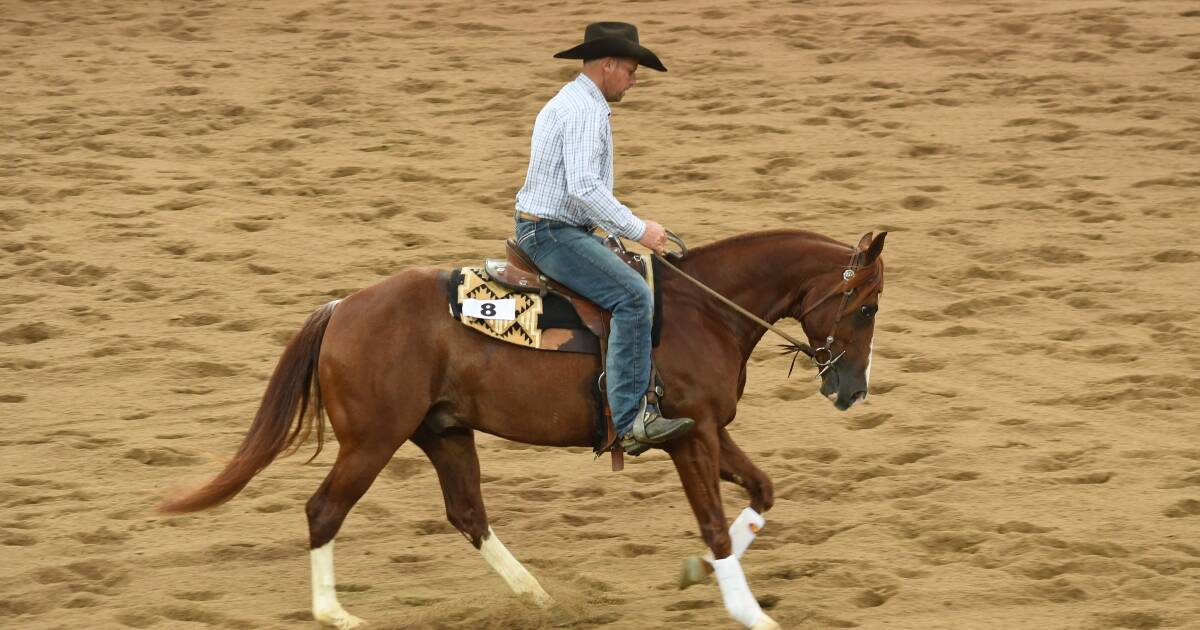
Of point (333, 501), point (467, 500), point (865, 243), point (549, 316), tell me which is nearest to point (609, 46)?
point (549, 316)

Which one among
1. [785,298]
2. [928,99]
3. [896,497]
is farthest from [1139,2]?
[785,298]

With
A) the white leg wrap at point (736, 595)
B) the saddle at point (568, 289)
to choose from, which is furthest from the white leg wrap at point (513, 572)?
the saddle at point (568, 289)

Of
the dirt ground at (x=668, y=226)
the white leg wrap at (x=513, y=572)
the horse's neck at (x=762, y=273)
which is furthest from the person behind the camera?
the dirt ground at (x=668, y=226)

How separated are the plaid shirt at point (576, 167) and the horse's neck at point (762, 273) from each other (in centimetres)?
48

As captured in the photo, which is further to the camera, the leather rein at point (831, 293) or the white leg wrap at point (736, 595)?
the leather rein at point (831, 293)

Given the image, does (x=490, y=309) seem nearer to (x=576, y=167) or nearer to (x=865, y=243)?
(x=576, y=167)

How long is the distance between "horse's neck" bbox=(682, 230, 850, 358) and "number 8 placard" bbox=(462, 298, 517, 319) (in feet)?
2.53

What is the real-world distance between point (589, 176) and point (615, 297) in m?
0.49

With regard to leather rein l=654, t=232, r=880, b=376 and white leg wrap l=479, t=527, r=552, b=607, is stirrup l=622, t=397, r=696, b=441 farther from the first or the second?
white leg wrap l=479, t=527, r=552, b=607

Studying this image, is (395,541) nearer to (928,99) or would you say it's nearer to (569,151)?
(569,151)

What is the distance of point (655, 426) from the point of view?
5.99 m

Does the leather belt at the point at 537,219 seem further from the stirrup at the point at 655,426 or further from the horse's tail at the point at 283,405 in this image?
the horse's tail at the point at 283,405

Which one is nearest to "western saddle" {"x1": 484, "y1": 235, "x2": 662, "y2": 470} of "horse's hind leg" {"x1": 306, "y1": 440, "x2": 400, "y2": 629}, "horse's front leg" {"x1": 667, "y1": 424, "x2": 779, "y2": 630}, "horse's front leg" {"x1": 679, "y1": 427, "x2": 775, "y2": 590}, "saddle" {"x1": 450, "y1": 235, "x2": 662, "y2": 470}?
"saddle" {"x1": 450, "y1": 235, "x2": 662, "y2": 470}

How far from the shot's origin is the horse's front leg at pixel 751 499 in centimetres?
625
